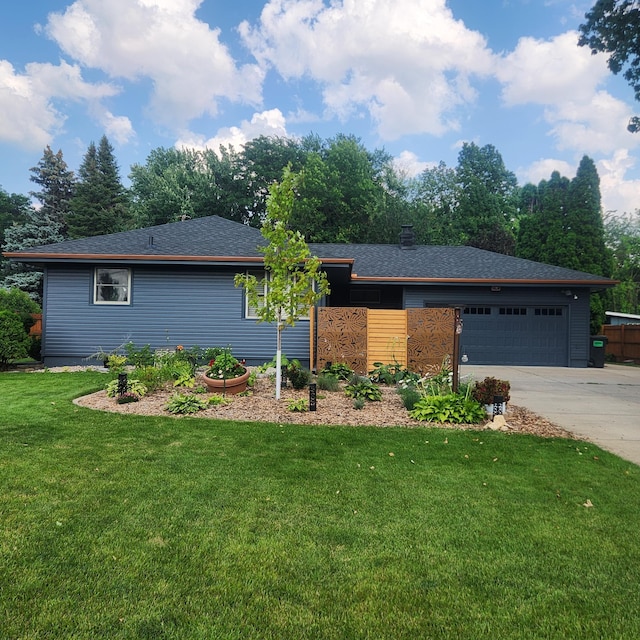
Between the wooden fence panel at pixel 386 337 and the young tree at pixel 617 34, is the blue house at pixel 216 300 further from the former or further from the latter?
the young tree at pixel 617 34

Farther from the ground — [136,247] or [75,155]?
[75,155]

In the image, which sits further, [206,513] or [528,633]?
[206,513]

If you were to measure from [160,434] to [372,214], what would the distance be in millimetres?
23581

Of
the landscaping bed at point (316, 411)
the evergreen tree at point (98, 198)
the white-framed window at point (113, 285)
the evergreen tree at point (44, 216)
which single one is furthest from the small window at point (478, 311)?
the evergreen tree at point (98, 198)

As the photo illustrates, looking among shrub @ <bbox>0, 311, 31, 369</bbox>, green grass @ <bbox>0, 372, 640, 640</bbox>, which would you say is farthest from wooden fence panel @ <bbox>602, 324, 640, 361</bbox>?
shrub @ <bbox>0, 311, 31, 369</bbox>

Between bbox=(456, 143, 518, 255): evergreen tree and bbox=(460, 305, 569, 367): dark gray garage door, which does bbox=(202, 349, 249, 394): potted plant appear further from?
bbox=(456, 143, 518, 255): evergreen tree

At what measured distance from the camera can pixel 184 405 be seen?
5.54 metres

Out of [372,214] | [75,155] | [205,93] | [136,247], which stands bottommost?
[136,247]

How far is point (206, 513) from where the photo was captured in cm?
264

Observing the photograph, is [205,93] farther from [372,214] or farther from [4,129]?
[372,214]

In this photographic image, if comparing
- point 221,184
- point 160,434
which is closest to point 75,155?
point 221,184

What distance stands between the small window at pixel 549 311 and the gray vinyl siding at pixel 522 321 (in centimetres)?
11

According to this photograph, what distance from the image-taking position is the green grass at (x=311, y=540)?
1.72 m

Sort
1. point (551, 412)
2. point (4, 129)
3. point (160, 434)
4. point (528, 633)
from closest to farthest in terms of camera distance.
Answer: point (528, 633), point (160, 434), point (551, 412), point (4, 129)
